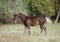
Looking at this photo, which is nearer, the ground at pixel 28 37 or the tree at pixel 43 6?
the ground at pixel 28 37

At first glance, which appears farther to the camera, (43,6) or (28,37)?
(43,6)

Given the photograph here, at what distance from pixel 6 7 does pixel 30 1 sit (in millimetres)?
5987

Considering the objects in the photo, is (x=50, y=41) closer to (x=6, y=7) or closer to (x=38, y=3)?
(x=6, y=7)

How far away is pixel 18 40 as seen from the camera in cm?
1399

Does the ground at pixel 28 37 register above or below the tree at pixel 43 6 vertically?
above

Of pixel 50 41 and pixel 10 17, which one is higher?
pixel 50 41

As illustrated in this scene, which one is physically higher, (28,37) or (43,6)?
(28,37)

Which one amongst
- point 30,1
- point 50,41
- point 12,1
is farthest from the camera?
point 30,1

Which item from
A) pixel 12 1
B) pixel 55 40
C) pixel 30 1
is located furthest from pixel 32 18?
pixel 30 1

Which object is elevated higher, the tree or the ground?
the ground

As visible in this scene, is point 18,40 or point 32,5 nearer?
point 18,40

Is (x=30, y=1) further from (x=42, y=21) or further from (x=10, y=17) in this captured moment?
(x=42, y=21)

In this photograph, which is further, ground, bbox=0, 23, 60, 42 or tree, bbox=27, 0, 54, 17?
tree, bbox=27, 0, 54, 17

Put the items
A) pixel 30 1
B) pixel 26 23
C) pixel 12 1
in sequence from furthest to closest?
pixel 30 1 → pixel 12 1 → pixel 26 23
